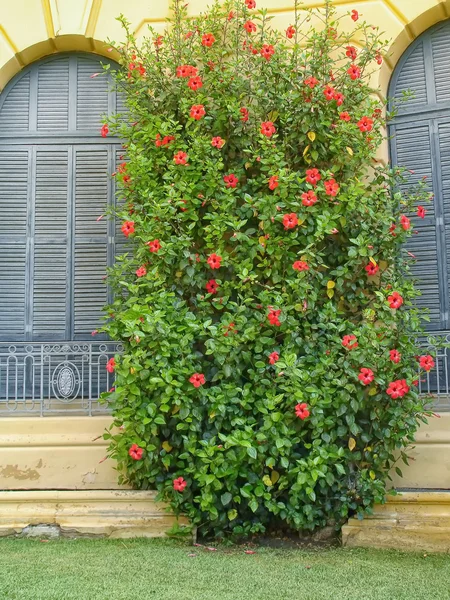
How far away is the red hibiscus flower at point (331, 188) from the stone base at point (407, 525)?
2.46 m

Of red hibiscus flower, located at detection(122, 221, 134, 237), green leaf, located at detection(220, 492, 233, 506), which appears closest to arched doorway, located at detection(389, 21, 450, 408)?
green leaf, located at detection(220, 492, 233, 506)

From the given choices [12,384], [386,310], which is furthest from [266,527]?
[12,384]

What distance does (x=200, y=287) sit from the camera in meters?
5.92

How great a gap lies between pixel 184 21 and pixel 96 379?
11.2ft

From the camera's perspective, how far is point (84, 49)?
7.30m

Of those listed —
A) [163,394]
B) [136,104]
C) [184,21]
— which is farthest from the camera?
[184,21]

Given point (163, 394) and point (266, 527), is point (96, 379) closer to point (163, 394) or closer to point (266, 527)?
point (163, 394)

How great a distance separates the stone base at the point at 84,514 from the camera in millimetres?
5848

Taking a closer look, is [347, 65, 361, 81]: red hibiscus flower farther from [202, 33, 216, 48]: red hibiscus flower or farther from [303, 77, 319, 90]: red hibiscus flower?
[202, 33, 216, 48]: red hibiscus flower

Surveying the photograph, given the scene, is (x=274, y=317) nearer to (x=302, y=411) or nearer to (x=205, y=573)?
(x=302, y=411)

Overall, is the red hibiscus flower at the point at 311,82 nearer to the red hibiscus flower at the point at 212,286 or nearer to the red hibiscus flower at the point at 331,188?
the red hibiscus flower at the point at 331,188

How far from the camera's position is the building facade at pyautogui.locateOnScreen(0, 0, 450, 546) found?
637cm

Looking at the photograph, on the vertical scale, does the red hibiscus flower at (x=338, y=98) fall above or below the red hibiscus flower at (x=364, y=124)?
above

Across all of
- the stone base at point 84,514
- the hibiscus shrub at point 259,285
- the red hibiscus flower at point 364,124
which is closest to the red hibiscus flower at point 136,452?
the hibiscus shrub at point 259,285
